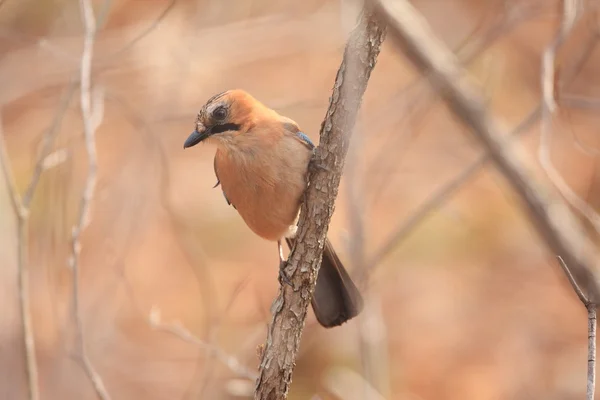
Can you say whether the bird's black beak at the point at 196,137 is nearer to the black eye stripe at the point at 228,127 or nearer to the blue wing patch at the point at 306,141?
the black eye stripe at the point at 228,127

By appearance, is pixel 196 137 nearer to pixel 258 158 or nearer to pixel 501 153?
pixel 258 158

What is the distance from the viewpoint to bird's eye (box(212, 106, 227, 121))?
3.90 meters

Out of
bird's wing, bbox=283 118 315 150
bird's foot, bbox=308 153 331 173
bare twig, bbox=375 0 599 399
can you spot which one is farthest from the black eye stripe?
bare twig, bbox=375 0 599 399

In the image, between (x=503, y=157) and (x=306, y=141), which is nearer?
(x=503, y=157)

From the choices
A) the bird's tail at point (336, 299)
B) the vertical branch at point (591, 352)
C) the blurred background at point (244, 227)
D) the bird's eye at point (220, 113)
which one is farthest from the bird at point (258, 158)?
the blurred background at point (244, 227)

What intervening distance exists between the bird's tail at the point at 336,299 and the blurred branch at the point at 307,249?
963 mm

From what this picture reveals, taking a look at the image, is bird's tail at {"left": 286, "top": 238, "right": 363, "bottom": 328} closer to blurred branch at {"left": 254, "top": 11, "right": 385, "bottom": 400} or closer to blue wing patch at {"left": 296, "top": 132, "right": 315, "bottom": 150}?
blue wing patch at {"left": 296, "top": 132, "right": 315, "bottom": 150}

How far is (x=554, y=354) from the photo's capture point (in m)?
8.16

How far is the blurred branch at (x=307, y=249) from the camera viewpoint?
2.99 metres

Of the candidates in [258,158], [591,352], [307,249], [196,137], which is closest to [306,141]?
[258,158]

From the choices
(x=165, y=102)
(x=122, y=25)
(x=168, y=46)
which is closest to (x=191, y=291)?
(x=165, y=102)

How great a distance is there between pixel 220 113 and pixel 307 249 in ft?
3.39

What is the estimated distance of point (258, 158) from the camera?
3.80 m

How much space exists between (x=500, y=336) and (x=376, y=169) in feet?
9.29
